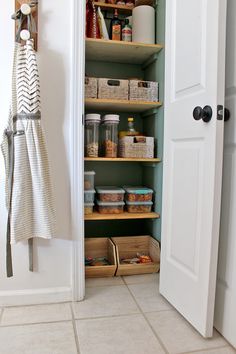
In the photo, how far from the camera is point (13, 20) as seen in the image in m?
1.44

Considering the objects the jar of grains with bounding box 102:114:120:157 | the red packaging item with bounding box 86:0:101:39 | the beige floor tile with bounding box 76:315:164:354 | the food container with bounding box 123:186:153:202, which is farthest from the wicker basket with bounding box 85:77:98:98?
the beige floor tile with bounding box 76:315:164:354

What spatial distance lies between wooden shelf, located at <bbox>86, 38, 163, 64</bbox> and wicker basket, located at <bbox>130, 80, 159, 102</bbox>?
0.21m

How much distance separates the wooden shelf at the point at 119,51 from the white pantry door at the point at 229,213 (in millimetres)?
773

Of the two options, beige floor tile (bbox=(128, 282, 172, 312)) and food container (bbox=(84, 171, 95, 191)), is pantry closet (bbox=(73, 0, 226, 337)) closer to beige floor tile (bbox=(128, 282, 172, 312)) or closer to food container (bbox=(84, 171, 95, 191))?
beige floor tile (bbox=(128, 282, 172, 312))

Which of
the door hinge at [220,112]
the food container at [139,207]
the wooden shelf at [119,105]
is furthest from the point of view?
the food container at [139,207]

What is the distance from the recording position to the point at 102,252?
2.06 metres

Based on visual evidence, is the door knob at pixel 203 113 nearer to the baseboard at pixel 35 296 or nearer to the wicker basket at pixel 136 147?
the wicker basket at pixel 136 147

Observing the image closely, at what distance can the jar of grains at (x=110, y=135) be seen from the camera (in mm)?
1952

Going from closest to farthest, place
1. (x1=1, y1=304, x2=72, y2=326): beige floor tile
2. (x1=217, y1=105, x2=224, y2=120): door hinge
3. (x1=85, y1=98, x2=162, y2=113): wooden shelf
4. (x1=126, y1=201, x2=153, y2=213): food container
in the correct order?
(x1=217, y1=105, x2=224, y2=120): door hinge
(x1=1, y1=304, x2=72, y2=326): beige floor tile
(x1=85, y1=98, x2=162, y2=113): wooden shelf
(x1=126, y1=201, x2=153, y2=213): food container

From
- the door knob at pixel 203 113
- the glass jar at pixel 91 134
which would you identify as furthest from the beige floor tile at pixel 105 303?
the door knob at pixel 203 113

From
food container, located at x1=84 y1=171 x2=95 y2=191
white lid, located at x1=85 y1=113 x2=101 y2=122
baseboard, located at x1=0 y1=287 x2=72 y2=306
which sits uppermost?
A: white lid, located at x1=85 y1=113 x2=101 y2=122

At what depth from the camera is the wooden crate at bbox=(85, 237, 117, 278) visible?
6.11ft

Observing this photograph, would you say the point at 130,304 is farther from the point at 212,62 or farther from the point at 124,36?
the point at 124,36

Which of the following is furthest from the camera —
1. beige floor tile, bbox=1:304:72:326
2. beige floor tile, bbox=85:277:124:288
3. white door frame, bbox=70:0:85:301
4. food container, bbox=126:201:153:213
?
food container, bbox=126:201:153:213
